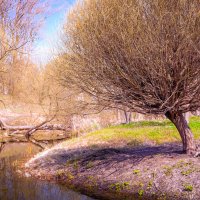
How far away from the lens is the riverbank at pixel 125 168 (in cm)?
807

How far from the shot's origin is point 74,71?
33.5ft

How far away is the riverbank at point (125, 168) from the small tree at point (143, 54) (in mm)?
1457

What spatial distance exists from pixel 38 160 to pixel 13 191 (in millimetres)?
3470

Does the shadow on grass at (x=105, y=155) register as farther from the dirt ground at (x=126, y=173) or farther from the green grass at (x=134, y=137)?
the green grass at (x=134, y=137)

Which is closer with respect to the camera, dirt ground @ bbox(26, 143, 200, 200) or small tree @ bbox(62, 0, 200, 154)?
small tree @ bbox(62, 0, 200, 154)

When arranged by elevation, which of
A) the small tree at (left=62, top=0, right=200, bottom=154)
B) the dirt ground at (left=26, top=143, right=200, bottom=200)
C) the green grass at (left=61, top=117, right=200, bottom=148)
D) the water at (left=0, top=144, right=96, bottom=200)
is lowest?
the water at (left=0, top=144, right=96, bottom=200)

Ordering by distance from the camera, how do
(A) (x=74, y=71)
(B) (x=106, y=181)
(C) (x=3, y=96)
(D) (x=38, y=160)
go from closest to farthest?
(B) (x=106, y=181), (A) (x=74, y=71), (D) (x=38, y=160), (C) (x=3, y=96)

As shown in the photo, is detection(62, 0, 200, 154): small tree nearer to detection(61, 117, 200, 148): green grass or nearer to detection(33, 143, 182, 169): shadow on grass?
detection(33, 143, 182, 169): shadow on grass

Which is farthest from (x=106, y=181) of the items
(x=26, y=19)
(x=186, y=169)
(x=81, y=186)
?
(x=26, y=19)

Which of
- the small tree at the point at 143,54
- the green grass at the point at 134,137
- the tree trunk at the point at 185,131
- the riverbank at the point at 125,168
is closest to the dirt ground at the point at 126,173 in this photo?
the riverbank at the point at 125,168

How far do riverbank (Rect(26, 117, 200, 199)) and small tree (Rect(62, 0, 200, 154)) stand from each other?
1.46 metres

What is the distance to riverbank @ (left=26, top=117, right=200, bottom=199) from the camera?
807 cm

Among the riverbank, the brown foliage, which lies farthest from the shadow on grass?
the brown foliage

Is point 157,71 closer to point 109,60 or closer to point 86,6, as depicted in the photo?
point 109,60
